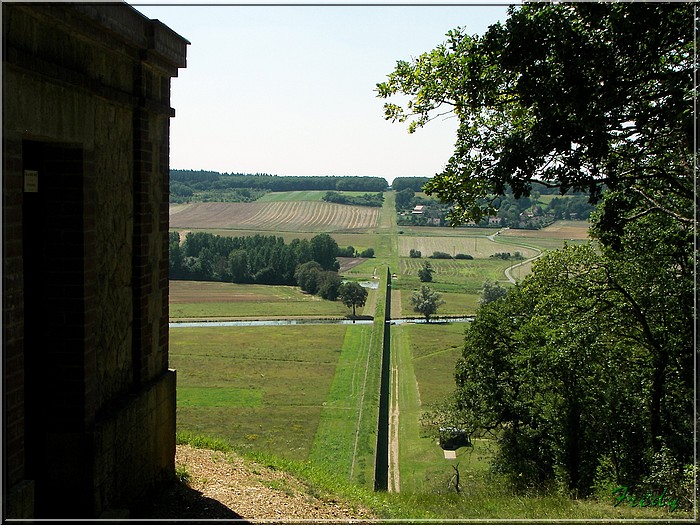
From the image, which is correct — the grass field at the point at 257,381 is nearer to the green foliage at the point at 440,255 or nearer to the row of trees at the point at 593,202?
the row of trees at the point at 593,202

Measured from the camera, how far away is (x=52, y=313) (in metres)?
5.82

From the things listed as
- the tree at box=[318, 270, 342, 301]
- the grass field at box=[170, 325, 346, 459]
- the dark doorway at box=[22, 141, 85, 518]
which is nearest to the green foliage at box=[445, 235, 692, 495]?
the dark doorway at box=[22, 141, 85, 518]

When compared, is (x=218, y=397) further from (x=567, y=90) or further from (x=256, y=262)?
(x=256, y=262)

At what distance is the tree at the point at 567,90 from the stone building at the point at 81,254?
357 centimetres

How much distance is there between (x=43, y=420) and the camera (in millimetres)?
5855

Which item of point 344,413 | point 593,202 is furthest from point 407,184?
point 593,202

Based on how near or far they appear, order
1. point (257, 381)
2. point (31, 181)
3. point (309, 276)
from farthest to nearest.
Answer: point (309, 276) → point (257, 381) → point (31, 181)

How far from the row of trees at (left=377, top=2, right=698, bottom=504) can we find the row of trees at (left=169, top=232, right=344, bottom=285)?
81.5 m

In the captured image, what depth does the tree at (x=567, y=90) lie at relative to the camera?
727 centimetres

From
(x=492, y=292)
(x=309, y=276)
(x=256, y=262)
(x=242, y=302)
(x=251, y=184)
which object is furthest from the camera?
(x=251, y=184)

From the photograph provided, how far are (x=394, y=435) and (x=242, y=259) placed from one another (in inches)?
2584

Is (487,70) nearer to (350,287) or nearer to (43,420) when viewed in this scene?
(43,420)

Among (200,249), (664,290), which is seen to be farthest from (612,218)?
(200,249)

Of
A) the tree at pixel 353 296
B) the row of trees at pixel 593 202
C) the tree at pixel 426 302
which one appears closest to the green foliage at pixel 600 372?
the row of trees at pixel 593 202
